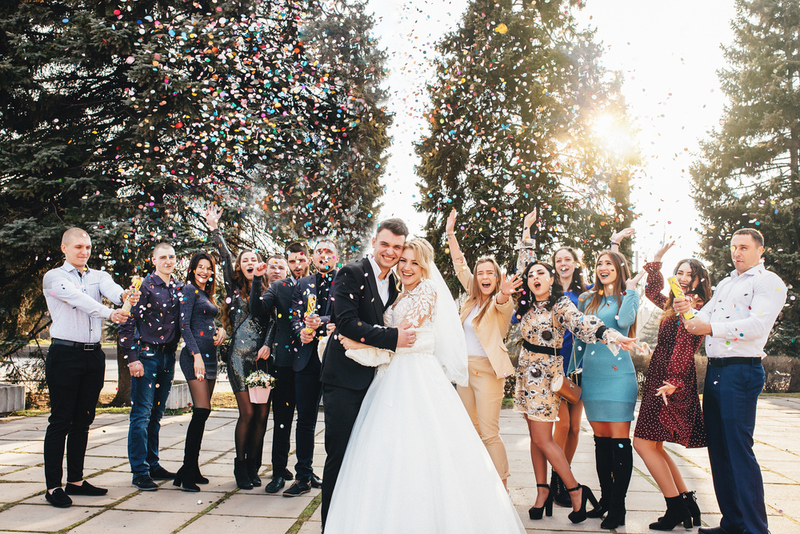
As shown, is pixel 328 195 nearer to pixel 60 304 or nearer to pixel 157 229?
pixel 157 229

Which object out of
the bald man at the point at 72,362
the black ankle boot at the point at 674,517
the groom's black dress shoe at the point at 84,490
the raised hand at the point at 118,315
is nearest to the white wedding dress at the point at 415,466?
the black ankle boot at the point at 674,517

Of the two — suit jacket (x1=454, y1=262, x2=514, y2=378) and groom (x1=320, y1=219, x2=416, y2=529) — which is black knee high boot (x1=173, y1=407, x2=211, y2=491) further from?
suit jacket (x1=454, y1=262, x2=514, y2=378)

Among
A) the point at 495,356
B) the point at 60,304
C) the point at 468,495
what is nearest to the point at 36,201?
the point at 60,304

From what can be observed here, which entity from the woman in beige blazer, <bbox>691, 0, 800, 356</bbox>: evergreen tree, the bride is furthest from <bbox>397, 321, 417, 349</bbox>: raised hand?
<bbox>691, 0, 800, 356</bbox>: evergreen tree

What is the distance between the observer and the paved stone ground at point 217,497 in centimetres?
353

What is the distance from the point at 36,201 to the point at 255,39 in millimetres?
4505

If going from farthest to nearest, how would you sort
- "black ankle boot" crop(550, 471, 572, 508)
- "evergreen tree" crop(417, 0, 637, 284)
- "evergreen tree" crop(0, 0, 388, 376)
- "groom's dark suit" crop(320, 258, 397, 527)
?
"evergreen tree" crop(417, 0, 637, 284)
"evergreen tree" crop(0, 0, 388, 376)
"black ankle boot" crop(550, 471, 572, 508)
"groom's dark suit" crop(320, 258, 397, 527)

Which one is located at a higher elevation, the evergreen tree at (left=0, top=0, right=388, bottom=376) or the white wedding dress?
the evergreen tree at (left=0, top=0, right=388, bottom=376)

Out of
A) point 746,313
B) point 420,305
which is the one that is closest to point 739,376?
point 746,313

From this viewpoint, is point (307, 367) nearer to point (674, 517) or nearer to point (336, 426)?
point (336, 426)

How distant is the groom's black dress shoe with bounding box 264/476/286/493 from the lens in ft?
14.0

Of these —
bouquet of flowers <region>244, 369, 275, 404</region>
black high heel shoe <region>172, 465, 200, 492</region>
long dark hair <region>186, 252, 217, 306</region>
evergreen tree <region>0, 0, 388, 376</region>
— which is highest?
evergreen tree <region>0, 0, 388, 376</region>

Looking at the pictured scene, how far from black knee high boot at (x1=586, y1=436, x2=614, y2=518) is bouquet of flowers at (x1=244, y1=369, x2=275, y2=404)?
8.60 feet

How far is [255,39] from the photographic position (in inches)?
356
